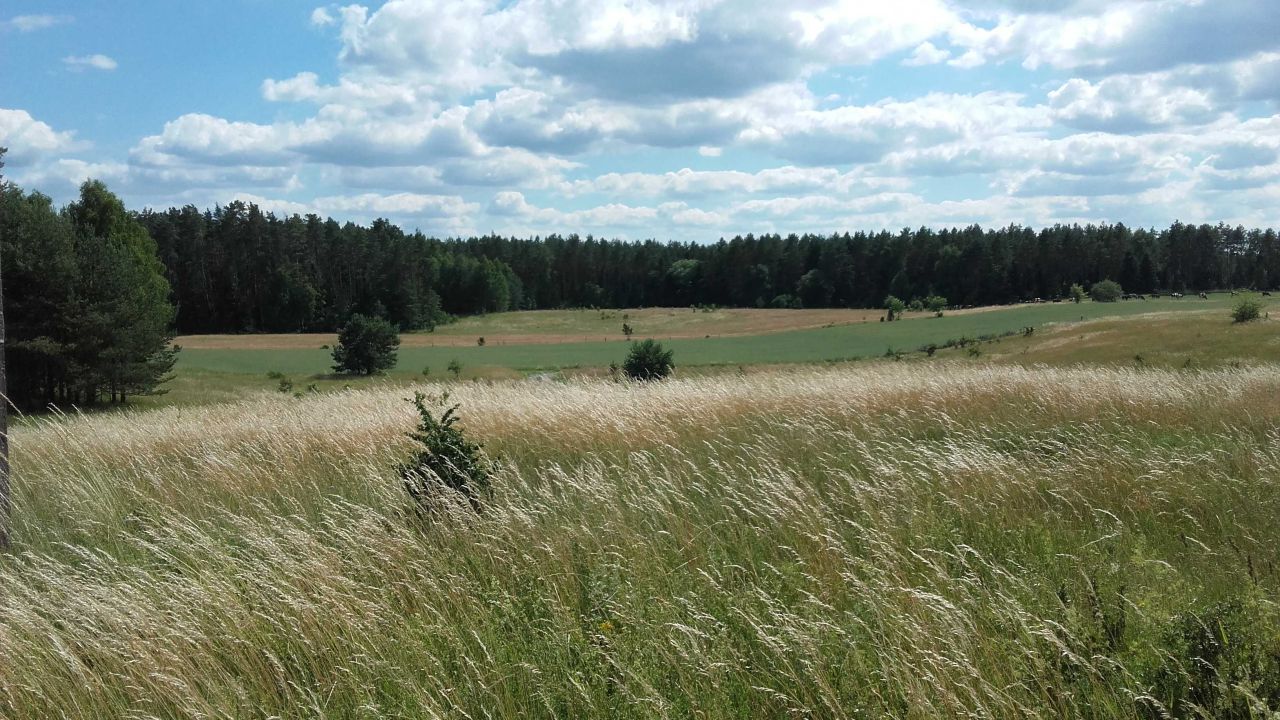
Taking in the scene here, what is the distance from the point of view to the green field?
58156 millimetres

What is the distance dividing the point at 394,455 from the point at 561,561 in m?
4.39

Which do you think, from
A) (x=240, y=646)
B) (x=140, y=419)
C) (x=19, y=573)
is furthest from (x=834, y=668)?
(x=140, y=419)

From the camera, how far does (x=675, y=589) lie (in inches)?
193

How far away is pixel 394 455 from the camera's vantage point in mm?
9125

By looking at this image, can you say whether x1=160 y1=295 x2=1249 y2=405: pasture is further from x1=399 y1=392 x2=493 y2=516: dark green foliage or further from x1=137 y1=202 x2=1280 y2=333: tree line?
x1=399 y1=392 x2=493 y2=516: dark green foliage

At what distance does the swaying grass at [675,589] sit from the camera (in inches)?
146

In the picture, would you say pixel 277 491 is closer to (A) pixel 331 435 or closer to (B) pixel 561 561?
(A) pixel 331 435

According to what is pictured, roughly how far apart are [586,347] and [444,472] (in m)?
64.9

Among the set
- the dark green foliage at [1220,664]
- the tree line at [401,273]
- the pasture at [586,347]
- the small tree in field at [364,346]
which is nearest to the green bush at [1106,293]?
the pasture at [586,347]

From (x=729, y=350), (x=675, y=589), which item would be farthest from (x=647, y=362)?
(x=729, y=350)

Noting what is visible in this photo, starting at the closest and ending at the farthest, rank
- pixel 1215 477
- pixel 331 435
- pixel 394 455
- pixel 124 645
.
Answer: pixel 124 645 < pixel 1215 477 < pixel 394 455 < pixel 331 435

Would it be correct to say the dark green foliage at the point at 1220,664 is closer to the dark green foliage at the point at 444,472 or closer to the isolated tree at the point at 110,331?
the dark green foliage at the point at 444,472

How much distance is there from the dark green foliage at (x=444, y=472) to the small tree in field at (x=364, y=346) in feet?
165

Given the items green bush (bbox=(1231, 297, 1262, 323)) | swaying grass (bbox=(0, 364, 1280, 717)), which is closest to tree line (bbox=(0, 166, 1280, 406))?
swaying grass (bbox=(0, 364, 1280, 717))
